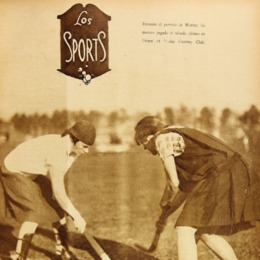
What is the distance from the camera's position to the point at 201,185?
79 cm

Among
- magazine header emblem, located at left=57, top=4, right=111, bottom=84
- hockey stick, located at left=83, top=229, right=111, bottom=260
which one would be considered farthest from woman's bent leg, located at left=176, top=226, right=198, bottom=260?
magazine header emblem, located at left=57, top=4, right=111, bottom=84

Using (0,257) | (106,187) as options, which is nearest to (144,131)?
(106,187)

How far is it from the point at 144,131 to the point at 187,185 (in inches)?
5.0

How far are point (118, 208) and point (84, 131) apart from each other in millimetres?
156

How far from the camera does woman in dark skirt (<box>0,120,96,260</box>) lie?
31.3 inches

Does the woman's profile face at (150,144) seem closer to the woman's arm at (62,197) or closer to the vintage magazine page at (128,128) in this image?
the vintage magazine page at (128,128)

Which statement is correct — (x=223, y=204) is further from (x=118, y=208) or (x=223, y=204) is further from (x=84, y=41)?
(x=84, y=41)

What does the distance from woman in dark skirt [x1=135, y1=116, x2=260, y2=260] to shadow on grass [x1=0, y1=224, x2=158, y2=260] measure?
0.28 ft

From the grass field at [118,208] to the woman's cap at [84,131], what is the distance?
0.03 m

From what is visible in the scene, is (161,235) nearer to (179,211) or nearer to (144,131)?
(179,211)

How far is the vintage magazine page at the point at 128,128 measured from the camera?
796 mm

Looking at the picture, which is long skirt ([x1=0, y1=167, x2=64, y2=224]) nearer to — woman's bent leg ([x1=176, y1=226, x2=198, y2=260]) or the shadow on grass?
the shadow on grass

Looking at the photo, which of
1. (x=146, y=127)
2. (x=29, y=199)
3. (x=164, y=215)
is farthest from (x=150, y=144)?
(x=29, y=199)

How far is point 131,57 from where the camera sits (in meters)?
0.81
